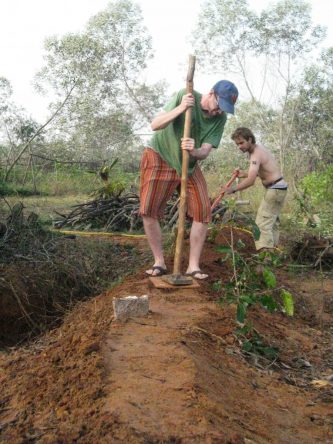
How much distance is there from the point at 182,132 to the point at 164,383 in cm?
251

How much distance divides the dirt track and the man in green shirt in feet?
1.85

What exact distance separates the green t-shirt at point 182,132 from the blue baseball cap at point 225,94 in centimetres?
14

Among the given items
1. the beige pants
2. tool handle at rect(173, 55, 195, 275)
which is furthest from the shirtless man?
tool handle at rect(173, 55, 195, 275)

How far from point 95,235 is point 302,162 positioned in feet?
45.1

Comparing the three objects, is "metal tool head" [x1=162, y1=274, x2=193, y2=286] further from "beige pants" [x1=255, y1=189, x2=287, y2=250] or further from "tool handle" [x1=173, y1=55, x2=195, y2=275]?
"beige pants" [x1=255, y1=189, x2=287, y2=250]

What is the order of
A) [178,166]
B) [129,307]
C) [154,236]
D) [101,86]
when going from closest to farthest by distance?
[129,307] < [178,166] < [154,236] < [101,86]

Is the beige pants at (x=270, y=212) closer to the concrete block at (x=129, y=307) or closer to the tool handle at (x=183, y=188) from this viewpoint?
the tool handle at (x=183, y=188)

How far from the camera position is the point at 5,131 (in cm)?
1941

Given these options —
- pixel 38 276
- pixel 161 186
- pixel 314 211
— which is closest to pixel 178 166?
pixel 161 186

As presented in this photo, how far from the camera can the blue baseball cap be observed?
4461mm

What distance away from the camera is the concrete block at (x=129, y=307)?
3588mm

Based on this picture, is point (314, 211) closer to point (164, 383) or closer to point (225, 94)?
point (225, 94)

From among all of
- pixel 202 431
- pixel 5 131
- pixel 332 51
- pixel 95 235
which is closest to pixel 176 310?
pixel 202 431

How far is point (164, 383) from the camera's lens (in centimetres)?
267
